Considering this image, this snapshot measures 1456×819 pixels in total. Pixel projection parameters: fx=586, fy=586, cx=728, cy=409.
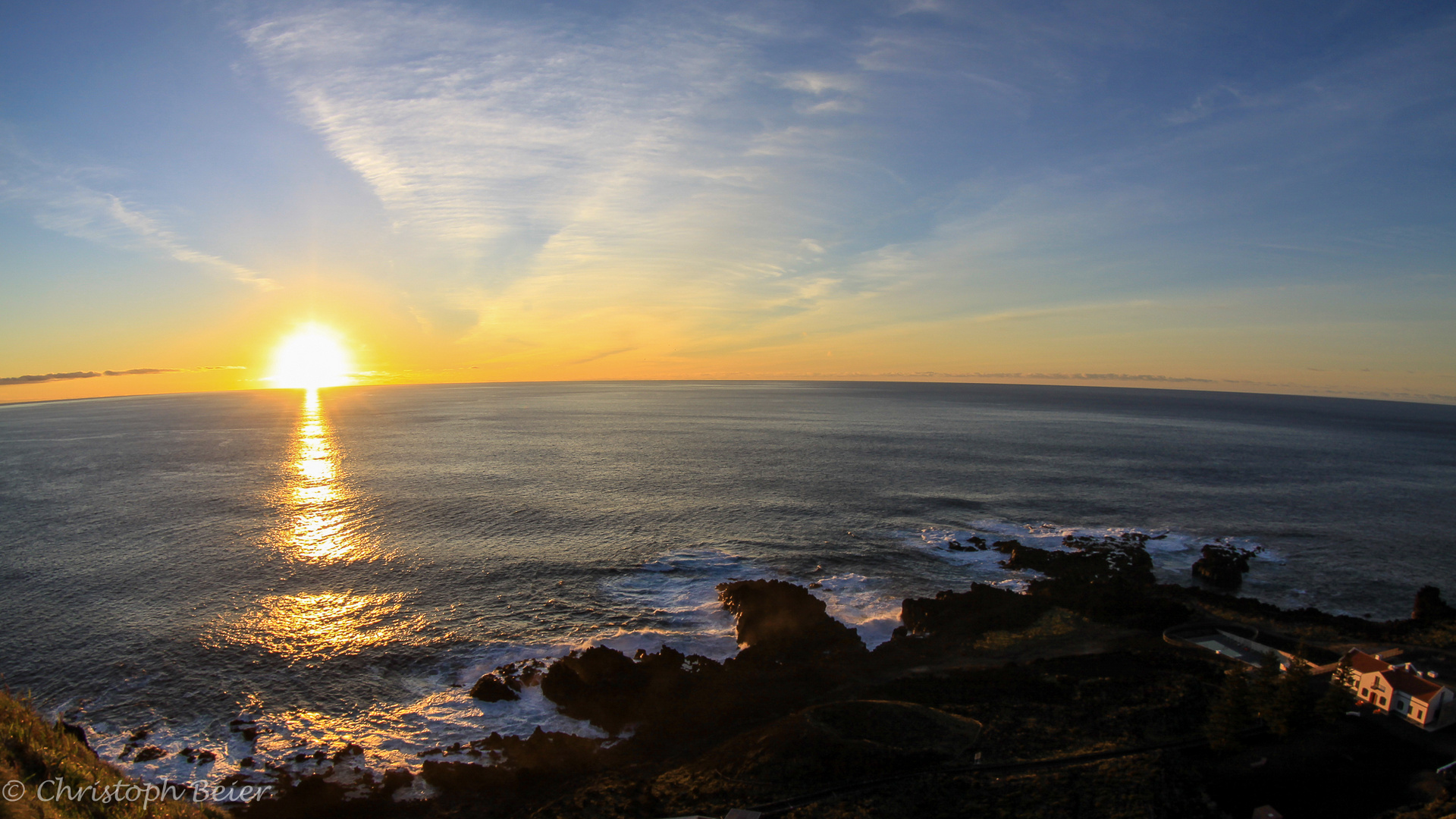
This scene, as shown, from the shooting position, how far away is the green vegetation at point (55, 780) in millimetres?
12281

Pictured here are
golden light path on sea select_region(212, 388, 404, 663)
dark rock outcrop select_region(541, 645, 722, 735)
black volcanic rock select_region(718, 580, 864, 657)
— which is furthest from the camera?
golden light path on sea select_region(212, 388, 404, 663)

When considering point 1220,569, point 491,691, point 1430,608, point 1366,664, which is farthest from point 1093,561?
point 491,691

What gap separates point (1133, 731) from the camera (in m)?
28.3

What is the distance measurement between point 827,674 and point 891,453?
278 feet

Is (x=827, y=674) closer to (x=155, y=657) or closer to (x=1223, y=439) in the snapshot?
(x=155, y=657)

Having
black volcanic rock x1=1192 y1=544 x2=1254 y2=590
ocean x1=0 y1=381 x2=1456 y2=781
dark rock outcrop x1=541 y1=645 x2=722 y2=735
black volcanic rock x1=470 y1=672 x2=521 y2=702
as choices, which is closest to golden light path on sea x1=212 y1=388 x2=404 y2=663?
ocean x1=0 y1=381 x2=1456 y2=781

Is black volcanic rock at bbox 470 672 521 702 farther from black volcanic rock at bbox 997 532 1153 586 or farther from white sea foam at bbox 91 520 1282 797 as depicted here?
black volcanic rock at bbox 997 532 1153 586

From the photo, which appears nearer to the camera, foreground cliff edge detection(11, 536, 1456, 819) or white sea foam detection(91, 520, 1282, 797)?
foreground cliff edge detection(11, 536, 1456, 819)

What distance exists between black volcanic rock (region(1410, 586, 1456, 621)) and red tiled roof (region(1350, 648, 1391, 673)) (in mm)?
19101

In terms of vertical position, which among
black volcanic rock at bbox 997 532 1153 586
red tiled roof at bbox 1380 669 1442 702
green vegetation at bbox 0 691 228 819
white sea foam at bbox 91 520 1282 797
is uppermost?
green vegetation at bbox 0 691 228 819

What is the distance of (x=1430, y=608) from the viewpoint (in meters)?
41.8

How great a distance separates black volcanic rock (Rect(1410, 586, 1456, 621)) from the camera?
136ft

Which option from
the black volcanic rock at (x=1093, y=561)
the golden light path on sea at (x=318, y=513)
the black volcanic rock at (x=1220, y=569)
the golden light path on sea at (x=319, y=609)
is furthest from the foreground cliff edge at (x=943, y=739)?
the golden light path on sea at (x=318, y=513)

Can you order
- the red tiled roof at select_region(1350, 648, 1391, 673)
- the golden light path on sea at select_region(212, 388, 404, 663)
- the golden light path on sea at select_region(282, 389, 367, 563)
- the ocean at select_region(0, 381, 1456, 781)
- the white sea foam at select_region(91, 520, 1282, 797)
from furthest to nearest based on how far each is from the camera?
the golden light path on sea at select_region(282, 389, 367, 563)
the golden light path on sea at select_region(212, 388, 404, 663)
the ocean at select_region(0, 381, 1456, 781)
the red tiled roof at select_region(1350, 648, 1391, 673)
the white sea foam at select_region(91, 520, 1282, 797)
